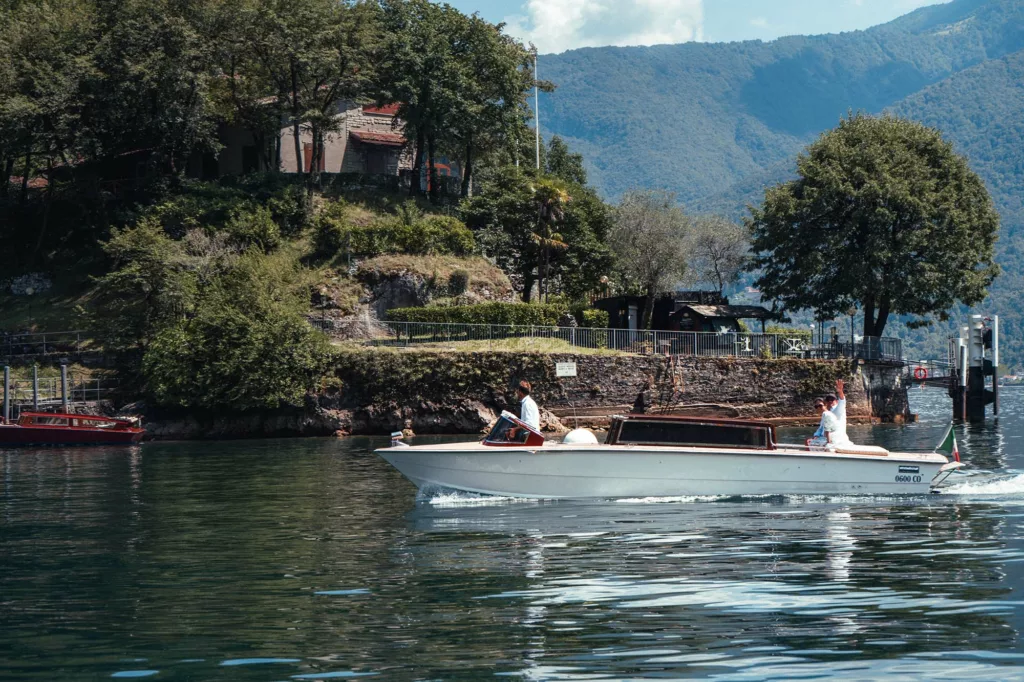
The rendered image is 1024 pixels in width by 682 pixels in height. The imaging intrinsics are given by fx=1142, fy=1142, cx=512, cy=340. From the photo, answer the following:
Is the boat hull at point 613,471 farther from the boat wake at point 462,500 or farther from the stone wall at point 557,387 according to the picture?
the stone wall at point 557,387

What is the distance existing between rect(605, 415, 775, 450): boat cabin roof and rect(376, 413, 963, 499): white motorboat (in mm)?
20

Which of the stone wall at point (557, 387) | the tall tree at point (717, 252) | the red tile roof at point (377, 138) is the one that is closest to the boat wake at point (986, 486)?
the stone wall at point (557, 387)

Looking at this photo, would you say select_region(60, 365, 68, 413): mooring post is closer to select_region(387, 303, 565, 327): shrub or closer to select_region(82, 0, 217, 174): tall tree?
select_region(387, 303, 565, 327): shrub

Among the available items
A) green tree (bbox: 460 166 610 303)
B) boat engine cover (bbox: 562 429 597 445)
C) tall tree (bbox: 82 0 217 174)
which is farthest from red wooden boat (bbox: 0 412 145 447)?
boat engine cover (bbox: 562 429 597 445)

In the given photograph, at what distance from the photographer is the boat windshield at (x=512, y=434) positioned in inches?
A: 890

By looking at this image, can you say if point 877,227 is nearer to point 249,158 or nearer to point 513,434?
point 249,158

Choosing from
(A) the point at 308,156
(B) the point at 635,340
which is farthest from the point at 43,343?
(B) the point at 635,340

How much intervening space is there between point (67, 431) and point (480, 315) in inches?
772

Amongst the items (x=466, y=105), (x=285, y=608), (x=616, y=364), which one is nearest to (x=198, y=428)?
(x=616, y=364)

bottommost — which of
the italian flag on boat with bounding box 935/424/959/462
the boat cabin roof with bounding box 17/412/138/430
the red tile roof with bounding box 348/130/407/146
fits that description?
the boat cabin roof with bounding box 17/412/138/430

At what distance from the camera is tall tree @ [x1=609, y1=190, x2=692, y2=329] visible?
69062mm

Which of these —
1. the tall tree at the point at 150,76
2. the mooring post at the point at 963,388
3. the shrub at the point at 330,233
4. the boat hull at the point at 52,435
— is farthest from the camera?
the tall tree at the point at 150,76

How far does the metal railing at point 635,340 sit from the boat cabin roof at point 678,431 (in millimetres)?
30150

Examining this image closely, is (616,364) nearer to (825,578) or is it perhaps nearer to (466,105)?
(466,105)
